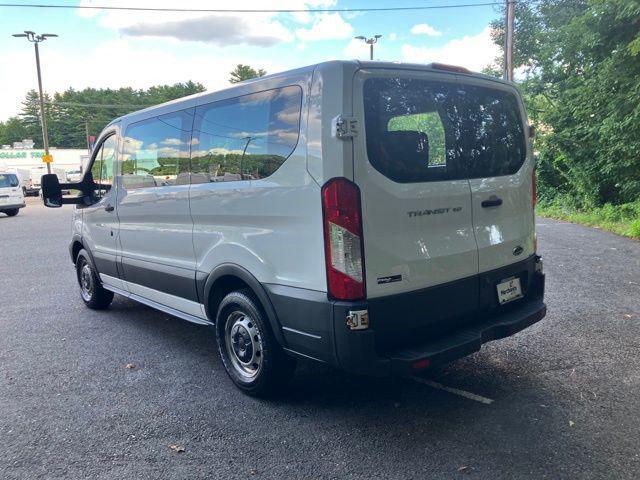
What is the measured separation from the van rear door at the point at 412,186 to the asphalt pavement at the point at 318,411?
778mm

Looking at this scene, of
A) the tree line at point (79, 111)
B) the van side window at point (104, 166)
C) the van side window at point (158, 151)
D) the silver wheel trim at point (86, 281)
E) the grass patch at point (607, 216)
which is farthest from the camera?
the tree line at point (79, 111)

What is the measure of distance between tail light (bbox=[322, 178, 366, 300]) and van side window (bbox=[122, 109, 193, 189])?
5.69 feet

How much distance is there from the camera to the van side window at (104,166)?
5.48 metres

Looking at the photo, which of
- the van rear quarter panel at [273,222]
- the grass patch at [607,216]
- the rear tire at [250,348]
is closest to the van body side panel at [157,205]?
the van rear quarter panel at [273,222]

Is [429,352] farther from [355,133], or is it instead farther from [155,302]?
[155,302]

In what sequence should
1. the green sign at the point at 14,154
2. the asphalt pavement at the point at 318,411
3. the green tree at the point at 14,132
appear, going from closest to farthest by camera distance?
1. the asphalt pavement at the point at 318,411
2. the green sign at the point at 14,154
3. the green tree at the point at 14,132

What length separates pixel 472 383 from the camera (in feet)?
12.6

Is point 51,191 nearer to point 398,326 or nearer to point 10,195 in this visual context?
point 398,326

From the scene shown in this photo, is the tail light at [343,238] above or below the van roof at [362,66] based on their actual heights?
below

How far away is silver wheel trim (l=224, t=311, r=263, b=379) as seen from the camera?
144 inches

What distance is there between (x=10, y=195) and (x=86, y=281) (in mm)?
16736

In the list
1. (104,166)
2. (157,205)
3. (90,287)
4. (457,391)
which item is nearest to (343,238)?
(457,391)

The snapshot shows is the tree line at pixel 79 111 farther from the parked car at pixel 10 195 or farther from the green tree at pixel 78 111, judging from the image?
the parked car at pixel 10 195

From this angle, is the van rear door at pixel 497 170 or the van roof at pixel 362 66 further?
the van rear door at pixel 497 170
